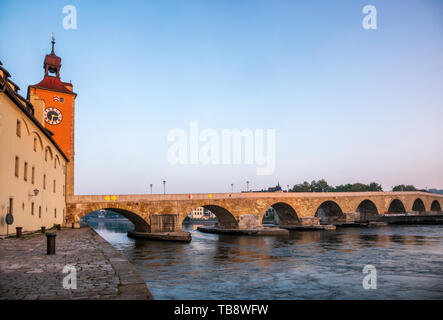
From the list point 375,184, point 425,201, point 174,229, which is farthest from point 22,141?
point 375,184

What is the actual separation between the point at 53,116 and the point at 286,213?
117 ft

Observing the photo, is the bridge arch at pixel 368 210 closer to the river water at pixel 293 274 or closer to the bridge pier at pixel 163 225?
the bridge pier at pixel 163 225

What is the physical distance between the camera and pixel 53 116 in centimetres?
3609

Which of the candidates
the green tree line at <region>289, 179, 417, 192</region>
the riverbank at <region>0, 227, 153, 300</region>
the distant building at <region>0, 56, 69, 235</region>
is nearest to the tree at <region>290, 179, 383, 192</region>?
the green tree line at <region>289, 179, 417, 192</region>

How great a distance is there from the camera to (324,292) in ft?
40.7

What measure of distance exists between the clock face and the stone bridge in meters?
8.69

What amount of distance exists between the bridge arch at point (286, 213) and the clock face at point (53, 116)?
1257 inches

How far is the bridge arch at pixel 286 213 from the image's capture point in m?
51.1

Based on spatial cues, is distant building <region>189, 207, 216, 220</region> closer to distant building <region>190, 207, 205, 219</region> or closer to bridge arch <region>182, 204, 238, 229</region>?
distant building <region>190, 207, 205, 219</region>

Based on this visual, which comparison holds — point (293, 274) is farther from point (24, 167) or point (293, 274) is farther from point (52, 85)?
point (52, 85)
